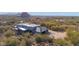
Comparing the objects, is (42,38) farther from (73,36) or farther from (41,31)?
(73,36)

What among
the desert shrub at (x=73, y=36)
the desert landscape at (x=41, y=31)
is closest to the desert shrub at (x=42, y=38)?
the desert landscape at (x=41, y=31)

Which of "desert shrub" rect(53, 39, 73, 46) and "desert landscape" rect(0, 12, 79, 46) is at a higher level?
"desert landscape" rect(0, 12, 79, 46)

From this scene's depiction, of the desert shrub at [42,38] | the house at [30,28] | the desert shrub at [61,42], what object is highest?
the house at [30,28]

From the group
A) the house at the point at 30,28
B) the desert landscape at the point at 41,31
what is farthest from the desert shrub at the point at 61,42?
the house at the point at 30,28

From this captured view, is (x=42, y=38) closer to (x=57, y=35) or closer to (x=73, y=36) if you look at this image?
(x=57, y=35)

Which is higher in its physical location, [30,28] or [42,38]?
[30,28]

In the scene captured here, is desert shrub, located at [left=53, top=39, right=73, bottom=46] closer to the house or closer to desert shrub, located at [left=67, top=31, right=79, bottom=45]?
desert shrub, located at [left=67, top=31, right=79, bottom=45]

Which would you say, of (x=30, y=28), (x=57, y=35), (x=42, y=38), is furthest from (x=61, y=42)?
(x=30, y=28)

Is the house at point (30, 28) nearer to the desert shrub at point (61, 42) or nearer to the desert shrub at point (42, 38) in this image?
the desert shrub at point (42, 38)

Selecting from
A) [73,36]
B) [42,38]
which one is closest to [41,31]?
[42,38]

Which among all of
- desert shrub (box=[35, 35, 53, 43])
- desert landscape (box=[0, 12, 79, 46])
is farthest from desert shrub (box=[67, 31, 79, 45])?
desert shrub (box=[35, 35, 53, 43])

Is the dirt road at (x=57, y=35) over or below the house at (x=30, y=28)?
below
